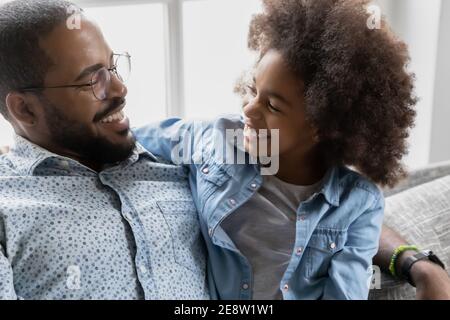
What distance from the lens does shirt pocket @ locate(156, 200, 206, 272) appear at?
0.89 metres

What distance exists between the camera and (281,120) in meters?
0.86

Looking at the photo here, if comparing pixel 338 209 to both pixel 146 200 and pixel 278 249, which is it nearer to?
pixel 278 249

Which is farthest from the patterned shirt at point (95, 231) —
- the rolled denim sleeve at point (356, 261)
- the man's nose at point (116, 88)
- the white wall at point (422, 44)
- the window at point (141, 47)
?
the white wall at point (422, 44)

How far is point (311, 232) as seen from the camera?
87cm

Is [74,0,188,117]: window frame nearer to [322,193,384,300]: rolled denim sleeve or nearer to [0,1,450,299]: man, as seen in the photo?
[0,1,450,299]: man

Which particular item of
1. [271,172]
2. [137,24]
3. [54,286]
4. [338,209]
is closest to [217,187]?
[271,172]

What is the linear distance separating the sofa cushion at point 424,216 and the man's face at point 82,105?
0.66m

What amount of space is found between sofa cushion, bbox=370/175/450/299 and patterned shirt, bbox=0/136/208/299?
1.70 feet

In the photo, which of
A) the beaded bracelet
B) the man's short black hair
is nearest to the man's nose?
the man's short black hair

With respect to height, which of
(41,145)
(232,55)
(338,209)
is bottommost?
(338,209)

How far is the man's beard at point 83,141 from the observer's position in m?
0.90

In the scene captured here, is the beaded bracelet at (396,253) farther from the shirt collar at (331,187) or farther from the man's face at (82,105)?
the man's face at (82,105)

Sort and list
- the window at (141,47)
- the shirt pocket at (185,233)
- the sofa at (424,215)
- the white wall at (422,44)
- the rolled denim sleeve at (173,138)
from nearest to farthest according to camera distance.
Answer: the shirt pocket at (185,233), the rolled denim sleeve at (173,138), the sofa at (424,215), the window at (141,47), the white wall at (422,44)

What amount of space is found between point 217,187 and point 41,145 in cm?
34
